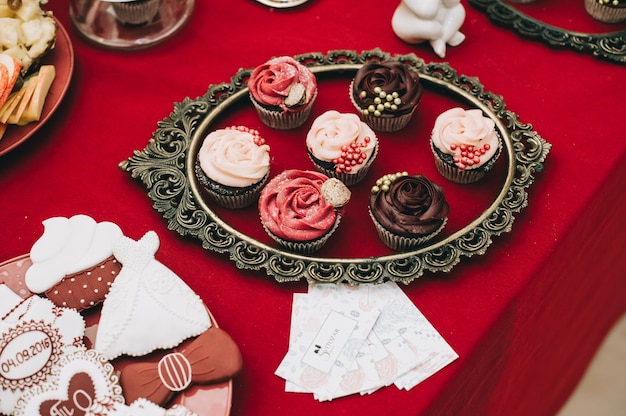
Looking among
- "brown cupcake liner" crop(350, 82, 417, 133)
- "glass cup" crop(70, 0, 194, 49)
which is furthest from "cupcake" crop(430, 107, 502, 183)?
"glass cup" crop(70, 0, 194, 49)

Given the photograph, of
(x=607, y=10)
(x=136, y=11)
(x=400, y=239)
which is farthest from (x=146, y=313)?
(x=607, y=10)

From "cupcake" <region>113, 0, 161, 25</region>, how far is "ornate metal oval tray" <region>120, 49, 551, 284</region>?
0.39 metres

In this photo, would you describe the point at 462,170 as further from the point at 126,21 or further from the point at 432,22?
the point at 126,21

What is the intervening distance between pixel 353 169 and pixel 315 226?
22cm

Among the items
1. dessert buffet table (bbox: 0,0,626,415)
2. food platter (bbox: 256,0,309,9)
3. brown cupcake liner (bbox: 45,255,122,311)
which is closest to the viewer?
brown cupcake liner (bbox: 45,255,122,311)

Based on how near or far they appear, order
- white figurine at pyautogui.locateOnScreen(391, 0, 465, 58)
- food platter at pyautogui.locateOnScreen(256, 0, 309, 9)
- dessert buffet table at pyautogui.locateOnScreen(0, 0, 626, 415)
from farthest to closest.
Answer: food platter at pyautogui.locateOnScreen(256, 0, 309, 9)
white figurine at pyautogui.locateOnScreen(391, 0, 465, 58)
dessert buffet table at pyautogui.locateOnScreen(0, 0, 626, 415)

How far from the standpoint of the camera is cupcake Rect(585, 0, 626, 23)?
1.93m

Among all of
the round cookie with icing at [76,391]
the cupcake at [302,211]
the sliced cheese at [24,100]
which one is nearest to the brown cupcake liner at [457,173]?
the cupcake at [302,211]

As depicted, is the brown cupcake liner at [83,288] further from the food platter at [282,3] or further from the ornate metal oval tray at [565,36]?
the ornate metal oval tray at [565,36]

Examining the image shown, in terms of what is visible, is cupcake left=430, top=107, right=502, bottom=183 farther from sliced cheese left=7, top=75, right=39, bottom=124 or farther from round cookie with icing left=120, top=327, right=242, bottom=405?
sliced cheese left=7, top=75, right=39, bottom=124

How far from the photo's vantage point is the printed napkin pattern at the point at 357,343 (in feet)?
4.16

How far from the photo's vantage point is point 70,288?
1264 mm

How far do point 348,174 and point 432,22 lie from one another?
0.60 m

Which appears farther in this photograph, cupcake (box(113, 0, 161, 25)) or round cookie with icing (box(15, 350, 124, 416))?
cupcake (box(113, 0, 161, 25))
